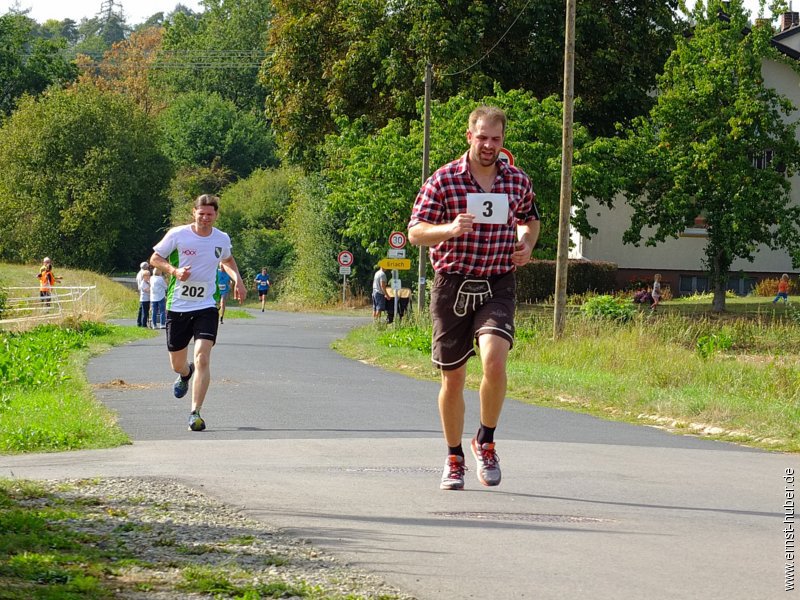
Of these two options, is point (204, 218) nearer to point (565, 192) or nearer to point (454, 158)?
point (565, 192)

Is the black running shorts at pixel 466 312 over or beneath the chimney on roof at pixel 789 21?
beneath

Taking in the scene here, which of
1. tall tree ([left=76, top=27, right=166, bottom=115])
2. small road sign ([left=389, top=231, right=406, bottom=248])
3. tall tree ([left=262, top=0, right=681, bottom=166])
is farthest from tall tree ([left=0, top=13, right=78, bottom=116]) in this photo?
small road sign ([left=389, top=231, right=406, bottom=248])

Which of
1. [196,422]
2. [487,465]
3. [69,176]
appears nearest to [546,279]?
[69,176]

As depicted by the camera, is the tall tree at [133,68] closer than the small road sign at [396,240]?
No

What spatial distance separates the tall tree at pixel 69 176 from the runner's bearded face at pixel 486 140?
7497 cm

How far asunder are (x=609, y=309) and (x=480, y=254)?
73.5 ft

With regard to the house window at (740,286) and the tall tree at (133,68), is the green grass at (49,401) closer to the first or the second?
the house window at (740,286)

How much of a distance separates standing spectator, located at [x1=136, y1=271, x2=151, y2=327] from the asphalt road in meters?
21.6

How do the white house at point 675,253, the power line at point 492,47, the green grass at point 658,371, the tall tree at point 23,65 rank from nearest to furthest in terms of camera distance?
the green grass at point 658,371 → the power line at point 492,47 → the white house at point 675,253 → the tall tree at point 23,65

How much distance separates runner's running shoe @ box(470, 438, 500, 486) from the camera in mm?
7855

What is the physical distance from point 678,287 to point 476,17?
61.0ft

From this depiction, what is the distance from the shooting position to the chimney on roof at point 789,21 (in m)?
72.8

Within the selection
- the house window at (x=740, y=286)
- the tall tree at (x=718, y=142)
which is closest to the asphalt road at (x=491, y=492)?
the tall tree at (x=718, y=142)

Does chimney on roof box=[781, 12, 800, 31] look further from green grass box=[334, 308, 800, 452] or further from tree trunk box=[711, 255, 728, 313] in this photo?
green grass box=[334, 308, 800, 452]
